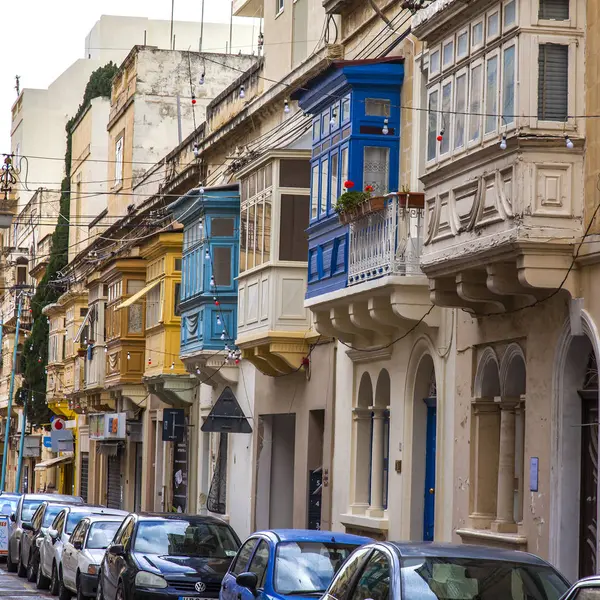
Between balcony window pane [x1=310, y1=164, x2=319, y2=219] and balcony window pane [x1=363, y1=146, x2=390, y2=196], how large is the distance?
6.34 feet

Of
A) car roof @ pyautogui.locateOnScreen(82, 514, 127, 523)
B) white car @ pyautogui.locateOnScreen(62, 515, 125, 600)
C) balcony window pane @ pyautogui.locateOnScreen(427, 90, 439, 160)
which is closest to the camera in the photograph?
balcony window pane @ pyautogui.locateOnScreen(427, 90, 439, 160)

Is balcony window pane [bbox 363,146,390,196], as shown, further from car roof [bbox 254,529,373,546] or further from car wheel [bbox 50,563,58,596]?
car roof [bbox 254,529,373,546]

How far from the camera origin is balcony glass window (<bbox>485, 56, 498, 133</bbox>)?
54.6 feet

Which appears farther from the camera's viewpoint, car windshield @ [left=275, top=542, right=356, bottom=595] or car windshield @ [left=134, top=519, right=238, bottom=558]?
car windshield @ [left=134, top=519, right=238, bottom=558]

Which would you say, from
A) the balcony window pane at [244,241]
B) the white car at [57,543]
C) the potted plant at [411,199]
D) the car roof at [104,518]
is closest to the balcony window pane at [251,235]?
the balcony window pane at [244,241]

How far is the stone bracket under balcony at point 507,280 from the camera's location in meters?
15.7

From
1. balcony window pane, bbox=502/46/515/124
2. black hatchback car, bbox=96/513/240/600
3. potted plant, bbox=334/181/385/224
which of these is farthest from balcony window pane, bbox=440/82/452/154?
black hatchback car, bbox=96/513/240/600

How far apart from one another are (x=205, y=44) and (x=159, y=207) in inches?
895

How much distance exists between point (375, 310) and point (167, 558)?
16.7ft

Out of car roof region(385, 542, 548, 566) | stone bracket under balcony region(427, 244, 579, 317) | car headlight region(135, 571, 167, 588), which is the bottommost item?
car headlight region(135, 571, 167, 588)

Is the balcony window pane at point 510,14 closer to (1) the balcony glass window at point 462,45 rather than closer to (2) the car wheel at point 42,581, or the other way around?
(1) the balcony glass window at point 462,45

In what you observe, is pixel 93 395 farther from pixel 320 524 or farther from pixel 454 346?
pixel 454 346

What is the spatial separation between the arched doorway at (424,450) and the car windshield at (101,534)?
4543 mm

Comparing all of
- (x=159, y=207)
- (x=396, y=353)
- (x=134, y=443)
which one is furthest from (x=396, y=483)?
(x=134, y=443)
